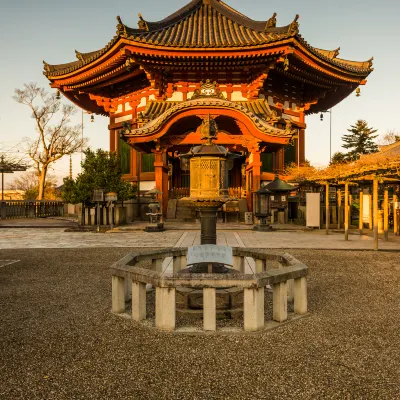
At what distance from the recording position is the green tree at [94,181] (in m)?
14.9

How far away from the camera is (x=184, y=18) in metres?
22.1

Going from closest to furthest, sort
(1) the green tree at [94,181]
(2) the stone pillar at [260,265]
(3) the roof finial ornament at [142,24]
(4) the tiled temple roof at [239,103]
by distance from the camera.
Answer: (2) the stone pillar at [260,265] → (1) the green tree at [94,181] → (4) the tiled temple roof at [239,103] → (3) the roof finial ornament at [142,24]

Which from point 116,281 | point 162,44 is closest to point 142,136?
point 162,44

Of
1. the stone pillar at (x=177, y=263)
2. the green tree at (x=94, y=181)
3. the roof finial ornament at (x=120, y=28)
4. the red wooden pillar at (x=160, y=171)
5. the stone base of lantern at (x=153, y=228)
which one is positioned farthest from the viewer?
the red wooden pillar at (x=160, y=171)

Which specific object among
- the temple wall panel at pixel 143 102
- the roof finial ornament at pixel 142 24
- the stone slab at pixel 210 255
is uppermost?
the roof finial ornament at pixel 142 24

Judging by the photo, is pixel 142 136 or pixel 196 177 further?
pixel 142 136

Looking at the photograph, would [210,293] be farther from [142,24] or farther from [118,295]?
[142,24]

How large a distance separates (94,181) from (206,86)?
6.80 m

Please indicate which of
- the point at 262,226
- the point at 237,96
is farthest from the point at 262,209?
the point at 237,96

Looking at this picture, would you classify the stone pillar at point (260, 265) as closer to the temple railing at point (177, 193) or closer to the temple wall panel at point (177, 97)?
the temple railing at point (177, 193)

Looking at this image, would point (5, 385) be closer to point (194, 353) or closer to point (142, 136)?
point (194, 353)

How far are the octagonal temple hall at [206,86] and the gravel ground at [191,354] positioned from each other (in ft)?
37.7

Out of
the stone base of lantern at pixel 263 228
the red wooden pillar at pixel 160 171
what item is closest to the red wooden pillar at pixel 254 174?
the stone base of lantern at pixel 263 228

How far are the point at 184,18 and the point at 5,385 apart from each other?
23240 millimetres
